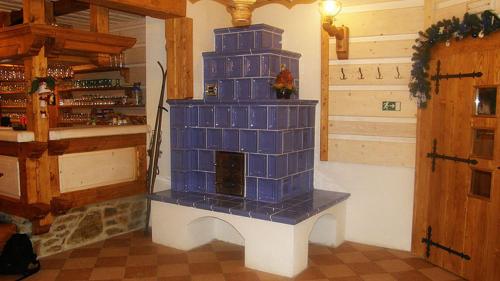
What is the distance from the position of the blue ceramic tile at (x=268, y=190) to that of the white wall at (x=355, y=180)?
81 centimetres

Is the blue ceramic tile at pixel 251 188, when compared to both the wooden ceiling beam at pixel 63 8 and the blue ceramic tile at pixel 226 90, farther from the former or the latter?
the wooden ceiling beam at pixel 63 8

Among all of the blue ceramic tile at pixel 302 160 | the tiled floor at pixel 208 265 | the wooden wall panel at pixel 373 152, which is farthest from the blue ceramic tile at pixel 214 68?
the tiled floor at pixel 208 265

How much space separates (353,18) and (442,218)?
2.18m

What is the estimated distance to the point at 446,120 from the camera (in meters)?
3.82

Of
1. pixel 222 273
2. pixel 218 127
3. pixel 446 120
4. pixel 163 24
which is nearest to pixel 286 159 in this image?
pixel 218 127

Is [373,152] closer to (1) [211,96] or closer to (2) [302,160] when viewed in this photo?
(2) [302,160]

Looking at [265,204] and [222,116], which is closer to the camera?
[265,204]

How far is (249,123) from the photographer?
418cm

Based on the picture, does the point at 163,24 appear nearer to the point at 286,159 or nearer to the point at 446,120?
the point at 286,159

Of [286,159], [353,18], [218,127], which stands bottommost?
[286,159]

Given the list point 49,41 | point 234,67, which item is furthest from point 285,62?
point 49,41

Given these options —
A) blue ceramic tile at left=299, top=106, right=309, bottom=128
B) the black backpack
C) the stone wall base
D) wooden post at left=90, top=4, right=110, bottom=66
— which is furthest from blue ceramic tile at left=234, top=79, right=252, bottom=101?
the black backpack

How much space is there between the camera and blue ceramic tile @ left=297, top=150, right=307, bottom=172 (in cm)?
443

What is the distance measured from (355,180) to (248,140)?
126 cm
